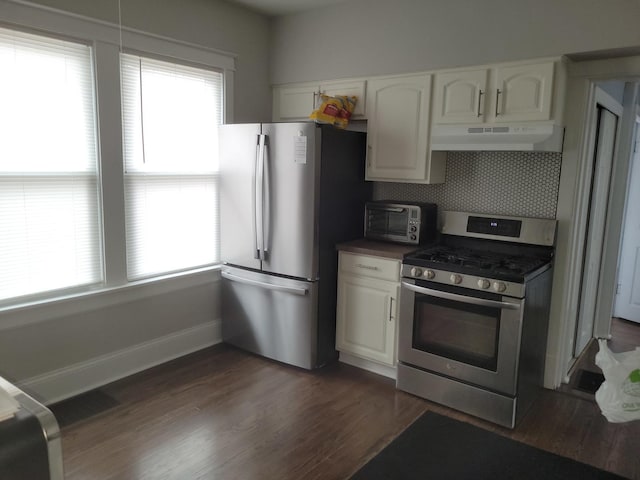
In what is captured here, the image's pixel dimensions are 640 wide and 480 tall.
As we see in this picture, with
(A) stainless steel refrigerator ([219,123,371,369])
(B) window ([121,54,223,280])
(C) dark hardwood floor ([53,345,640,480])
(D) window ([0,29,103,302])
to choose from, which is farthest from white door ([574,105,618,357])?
(D) window ([0,29,103,302])

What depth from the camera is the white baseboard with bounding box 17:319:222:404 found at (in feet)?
9.52

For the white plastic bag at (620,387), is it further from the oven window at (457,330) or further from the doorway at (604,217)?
the doorway at (604,217)

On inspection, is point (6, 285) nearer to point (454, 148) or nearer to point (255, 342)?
point (255, 342)

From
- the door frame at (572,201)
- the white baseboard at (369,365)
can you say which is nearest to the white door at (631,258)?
the door frame at (572,201)

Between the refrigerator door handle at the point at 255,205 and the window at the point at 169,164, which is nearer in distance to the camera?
the window at the point at 169,164

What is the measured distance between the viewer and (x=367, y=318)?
3355 millimetres

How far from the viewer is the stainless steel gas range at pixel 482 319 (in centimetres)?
270

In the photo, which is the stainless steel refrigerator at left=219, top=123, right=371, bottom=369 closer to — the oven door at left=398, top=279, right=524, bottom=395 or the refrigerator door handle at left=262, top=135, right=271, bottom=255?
the refrigerator door handle at left=262, top=135, right=271, bottom=255

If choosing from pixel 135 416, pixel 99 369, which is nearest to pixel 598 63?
pixel 135 416

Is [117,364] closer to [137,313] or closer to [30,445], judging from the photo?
[137,313]

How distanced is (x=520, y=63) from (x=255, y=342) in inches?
103

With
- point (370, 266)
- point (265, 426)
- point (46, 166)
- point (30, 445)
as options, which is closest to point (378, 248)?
point (370, 266)

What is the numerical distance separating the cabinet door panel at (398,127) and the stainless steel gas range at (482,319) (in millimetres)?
586

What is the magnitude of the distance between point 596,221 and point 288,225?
7.38 feet
